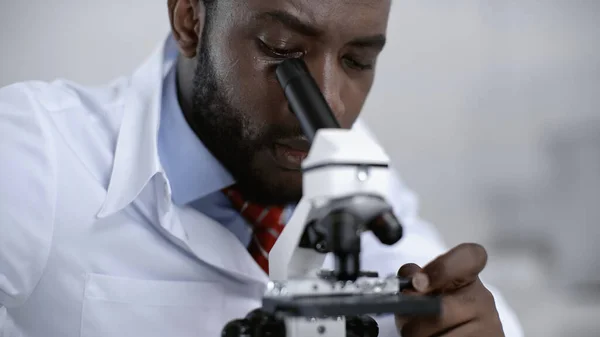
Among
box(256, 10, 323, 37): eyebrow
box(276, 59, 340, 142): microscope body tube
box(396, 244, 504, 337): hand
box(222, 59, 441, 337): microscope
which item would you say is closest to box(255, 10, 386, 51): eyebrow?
box(256, 10, 323, 37): eyebrow

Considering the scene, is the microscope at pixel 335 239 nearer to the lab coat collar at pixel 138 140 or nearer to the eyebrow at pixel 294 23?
the eyebrow at pixel 294 23

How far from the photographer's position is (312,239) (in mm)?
679

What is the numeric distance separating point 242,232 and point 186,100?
25 centimetres

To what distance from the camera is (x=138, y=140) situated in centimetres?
106

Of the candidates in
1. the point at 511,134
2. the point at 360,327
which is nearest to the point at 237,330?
the point at 360,327

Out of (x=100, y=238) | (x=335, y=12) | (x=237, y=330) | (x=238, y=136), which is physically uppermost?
(x=335, y=12)

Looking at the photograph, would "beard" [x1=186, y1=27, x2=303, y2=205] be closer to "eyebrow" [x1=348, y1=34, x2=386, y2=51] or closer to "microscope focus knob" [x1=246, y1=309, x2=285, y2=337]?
"eyebrow" [x1=348, y1=34, x2=386, y2=51]

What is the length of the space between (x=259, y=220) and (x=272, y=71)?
0.92ft

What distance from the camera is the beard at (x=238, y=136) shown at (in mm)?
1002

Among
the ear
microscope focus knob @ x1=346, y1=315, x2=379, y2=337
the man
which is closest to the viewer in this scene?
microscope focus knob @ x1=346, y1=315, x2=379, y2=337

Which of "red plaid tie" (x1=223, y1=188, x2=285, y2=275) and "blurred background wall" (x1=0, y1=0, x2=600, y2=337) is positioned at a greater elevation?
"blurred background wall" (x1=0, y1=0, x2=600, y2=337)

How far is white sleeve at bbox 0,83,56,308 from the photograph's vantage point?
3.03 ft

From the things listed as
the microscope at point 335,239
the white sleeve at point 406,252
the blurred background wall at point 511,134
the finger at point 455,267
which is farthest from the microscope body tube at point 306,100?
the blurred background wall at point 511,134

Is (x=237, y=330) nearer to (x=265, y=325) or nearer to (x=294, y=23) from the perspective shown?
(x=265, y=325)
